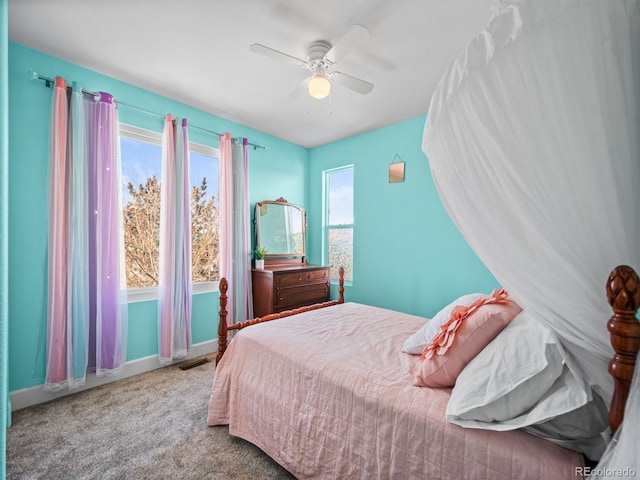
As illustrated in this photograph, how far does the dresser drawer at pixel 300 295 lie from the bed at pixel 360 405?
1192 mm

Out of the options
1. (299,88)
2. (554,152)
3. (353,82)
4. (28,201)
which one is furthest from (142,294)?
(554,152)

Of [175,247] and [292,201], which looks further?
[292,201]

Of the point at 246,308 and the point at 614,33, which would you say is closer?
the point at 614,33

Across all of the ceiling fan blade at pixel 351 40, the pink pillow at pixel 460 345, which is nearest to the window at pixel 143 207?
the ceiling fan blade at pixel 351 40

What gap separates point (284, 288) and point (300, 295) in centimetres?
28

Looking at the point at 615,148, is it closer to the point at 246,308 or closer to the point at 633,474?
the point at 633,474

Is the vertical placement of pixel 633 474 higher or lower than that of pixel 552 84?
lower

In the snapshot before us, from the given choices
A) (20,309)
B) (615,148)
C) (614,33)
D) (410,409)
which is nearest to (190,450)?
(410,409)

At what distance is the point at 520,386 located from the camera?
94 cm

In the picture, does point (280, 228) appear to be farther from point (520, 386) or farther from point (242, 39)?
point (520, 386)

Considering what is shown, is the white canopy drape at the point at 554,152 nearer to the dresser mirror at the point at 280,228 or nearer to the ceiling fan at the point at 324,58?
the ceiling fan at the point at 324,58

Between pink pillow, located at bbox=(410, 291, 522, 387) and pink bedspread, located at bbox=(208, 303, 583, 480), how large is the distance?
6 cm

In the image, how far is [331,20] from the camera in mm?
1821

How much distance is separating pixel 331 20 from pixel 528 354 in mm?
2070
